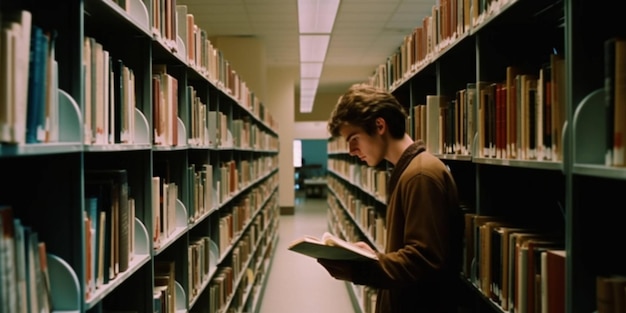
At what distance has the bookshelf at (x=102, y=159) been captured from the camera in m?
1.05

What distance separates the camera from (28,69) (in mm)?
1049

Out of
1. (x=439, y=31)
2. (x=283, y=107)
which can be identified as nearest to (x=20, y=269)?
(x=439, y=31)

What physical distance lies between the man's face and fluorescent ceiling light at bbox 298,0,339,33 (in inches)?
185

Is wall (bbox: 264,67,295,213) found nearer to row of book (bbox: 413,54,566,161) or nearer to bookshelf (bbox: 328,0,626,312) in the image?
bookshelf (bbox: 328,0,626,312)

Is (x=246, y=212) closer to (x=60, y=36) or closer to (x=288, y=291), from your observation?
(x=288, y=291)

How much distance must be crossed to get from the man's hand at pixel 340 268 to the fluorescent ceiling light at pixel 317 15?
5123 mm

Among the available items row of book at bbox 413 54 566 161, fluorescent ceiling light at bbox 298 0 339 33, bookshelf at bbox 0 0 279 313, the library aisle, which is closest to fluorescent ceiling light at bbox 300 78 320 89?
fluorescent ceiling light at bbox 298 0 339 33

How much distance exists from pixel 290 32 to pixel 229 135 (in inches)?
183

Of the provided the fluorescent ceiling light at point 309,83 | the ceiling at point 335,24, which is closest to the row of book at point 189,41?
the ceiling at point 335,24

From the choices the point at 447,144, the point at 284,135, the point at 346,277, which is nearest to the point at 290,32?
the point at 284,135

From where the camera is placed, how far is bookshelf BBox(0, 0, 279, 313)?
105 cm

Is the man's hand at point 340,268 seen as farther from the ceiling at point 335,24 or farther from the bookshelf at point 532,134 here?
the ceiling at point 335,24

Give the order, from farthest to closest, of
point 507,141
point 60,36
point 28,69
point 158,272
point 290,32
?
point 290,32 → point 158,272 → point 507,141 → point 60,36 → point 28,69

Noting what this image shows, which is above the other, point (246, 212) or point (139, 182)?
point (139, 182)
